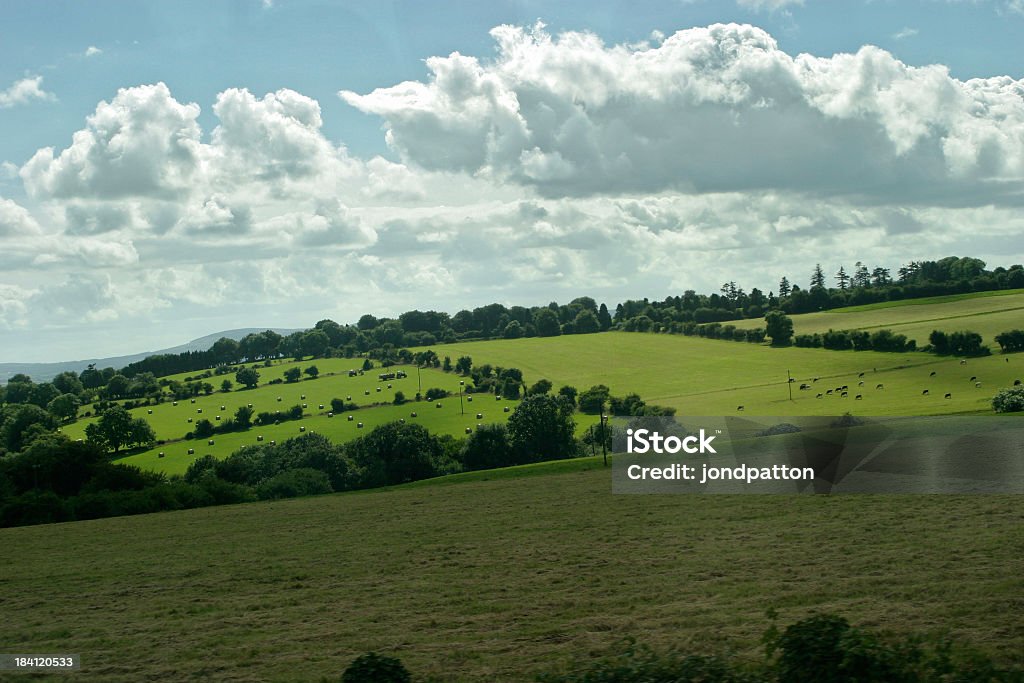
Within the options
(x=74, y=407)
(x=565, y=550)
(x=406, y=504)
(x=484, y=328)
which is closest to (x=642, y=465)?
(x=406, y=504)

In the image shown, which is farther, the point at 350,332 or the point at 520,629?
the point at 350,332

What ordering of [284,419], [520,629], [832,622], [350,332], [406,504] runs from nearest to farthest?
[832,622], [520,629], [406,504], [284,419], [350,332]

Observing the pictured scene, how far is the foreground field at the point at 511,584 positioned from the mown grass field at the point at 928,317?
64303mm

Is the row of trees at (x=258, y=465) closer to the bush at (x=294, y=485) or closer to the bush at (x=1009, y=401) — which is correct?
the bush at (x=294, y=485)

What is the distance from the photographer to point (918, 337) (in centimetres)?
8606

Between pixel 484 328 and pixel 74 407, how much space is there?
71.4 metres

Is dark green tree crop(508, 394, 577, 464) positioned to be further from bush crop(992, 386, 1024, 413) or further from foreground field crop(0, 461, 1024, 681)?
foreground field crop(0, 461, 1024, 681)

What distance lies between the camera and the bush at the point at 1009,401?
2096 inches

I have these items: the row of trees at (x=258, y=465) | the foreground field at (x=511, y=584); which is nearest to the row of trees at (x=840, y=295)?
the row of trees at (x=258, y=465)

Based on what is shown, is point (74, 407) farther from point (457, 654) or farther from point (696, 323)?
point (457, 654)

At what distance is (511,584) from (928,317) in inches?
3377

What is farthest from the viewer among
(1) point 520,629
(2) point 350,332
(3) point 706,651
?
(2) point 350,332

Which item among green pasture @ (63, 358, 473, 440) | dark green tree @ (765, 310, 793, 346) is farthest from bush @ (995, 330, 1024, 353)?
green pasture @ (63, 358, 473, 440)

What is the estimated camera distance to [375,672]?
38.5ft
